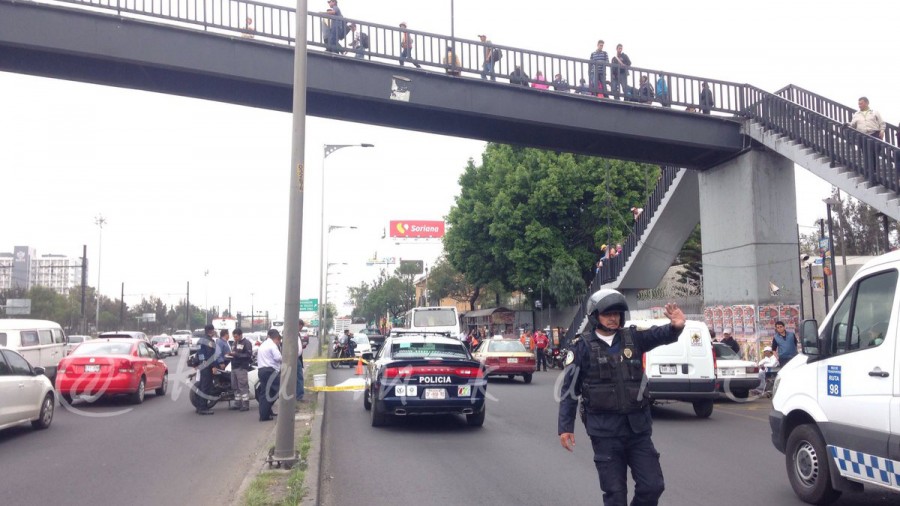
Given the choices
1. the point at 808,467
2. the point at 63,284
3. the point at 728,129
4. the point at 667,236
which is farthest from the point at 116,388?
the point at 63,284

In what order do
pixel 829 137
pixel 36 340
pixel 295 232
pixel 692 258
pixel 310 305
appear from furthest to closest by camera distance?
pixel 310 305 < pixel 692 258 < pixel 36 340 < pixel 829 137 < pixel 295 232

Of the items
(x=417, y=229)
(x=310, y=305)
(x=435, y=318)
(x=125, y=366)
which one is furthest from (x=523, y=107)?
(x=310, y=305)

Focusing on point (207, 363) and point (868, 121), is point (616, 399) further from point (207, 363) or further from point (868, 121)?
point (868, 121)

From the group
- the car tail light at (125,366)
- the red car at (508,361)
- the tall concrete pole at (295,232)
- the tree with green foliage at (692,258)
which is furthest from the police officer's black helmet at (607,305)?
the tree with green foliage at (692,258)

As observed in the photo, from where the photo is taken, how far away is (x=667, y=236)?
27203 millimetres

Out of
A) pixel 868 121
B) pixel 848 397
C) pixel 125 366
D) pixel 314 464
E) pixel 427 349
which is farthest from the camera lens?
pixel 125 366

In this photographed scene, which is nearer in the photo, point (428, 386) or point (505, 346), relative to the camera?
point (428, 386)

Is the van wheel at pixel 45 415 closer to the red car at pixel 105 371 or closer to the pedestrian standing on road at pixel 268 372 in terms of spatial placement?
the red car at pixel 105 371

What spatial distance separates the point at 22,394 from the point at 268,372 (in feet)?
12.4

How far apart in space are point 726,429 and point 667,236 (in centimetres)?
1491

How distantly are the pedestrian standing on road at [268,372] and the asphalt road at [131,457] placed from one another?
38 cm

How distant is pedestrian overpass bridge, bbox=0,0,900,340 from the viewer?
53.7 ft

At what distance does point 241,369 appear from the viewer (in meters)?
15.9

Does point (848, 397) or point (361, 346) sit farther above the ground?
point (848, 397)
